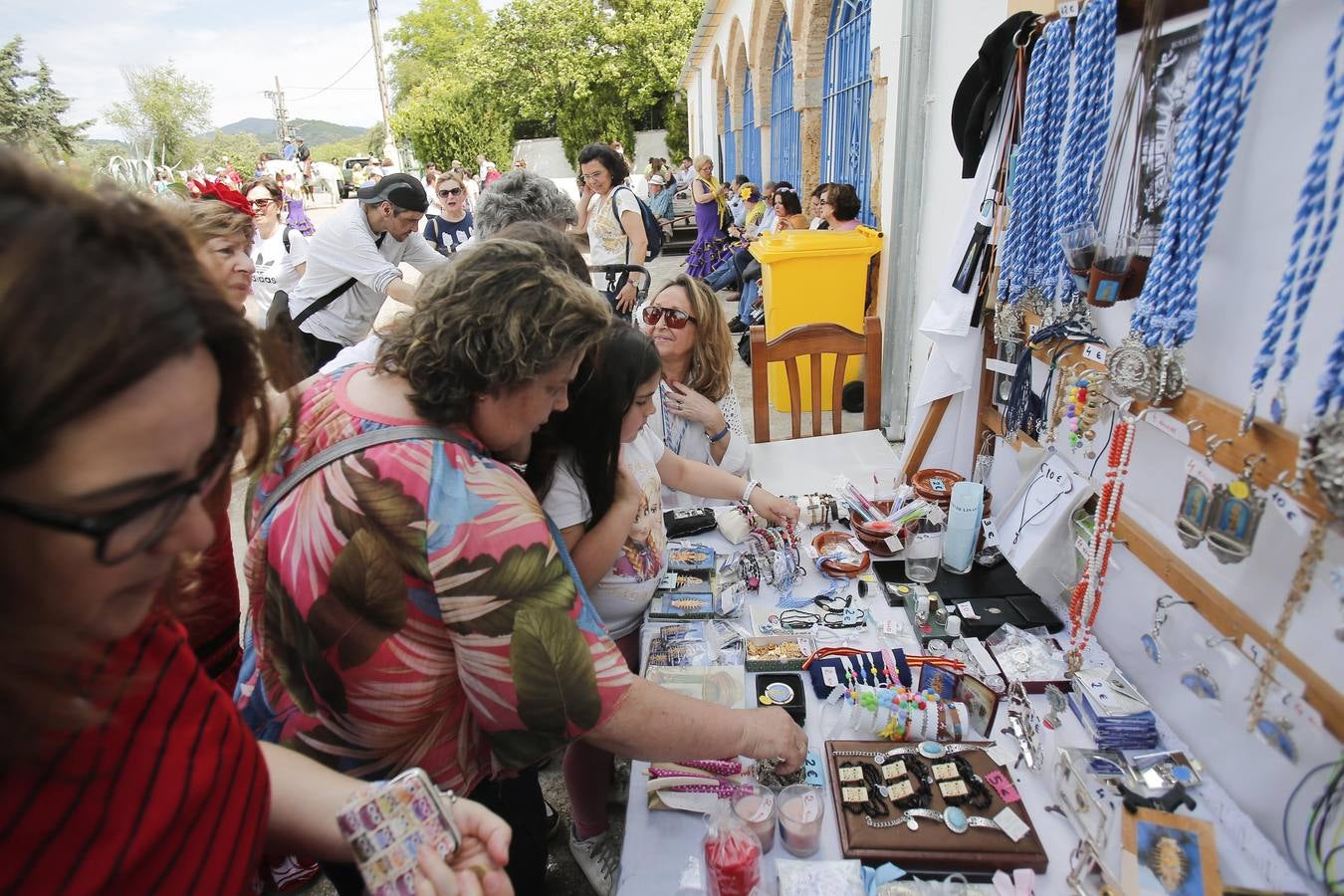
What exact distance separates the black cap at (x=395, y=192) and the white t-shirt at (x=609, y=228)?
149cm

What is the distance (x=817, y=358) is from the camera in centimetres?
312

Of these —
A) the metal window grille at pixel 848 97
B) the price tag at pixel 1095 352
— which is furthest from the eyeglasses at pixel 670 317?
the metal window grille at pixel 848 97

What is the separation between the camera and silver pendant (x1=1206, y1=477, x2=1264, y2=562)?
3.76ft

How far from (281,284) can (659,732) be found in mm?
4138

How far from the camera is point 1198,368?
1353mm

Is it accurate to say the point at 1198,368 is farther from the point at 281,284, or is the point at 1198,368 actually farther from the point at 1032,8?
the point at 281,284

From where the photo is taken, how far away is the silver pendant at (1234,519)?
3.76 feet

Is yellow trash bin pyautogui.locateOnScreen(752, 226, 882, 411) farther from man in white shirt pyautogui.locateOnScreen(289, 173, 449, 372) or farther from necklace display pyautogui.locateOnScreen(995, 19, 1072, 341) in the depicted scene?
necklace display pyautogui.locateOnScreen(995, 19, 1072, 341)

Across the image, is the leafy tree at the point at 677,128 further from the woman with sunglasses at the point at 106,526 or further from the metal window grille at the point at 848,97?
the woman with sunglasses at the point at 106,526

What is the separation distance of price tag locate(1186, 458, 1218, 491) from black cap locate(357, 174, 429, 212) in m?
3.49

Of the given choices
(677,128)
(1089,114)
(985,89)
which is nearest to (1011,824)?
(1089,114)

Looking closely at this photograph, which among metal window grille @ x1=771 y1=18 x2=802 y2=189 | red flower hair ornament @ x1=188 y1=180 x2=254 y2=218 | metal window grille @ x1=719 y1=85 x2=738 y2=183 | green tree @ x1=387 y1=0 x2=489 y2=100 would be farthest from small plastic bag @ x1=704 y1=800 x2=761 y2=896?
green tree @ x1=387 y1=0 x2=489 y2=100

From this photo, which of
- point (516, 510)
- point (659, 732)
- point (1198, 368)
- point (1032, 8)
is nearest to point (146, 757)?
point (516, 510)

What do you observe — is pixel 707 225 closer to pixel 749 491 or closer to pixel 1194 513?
pixel 749 491
